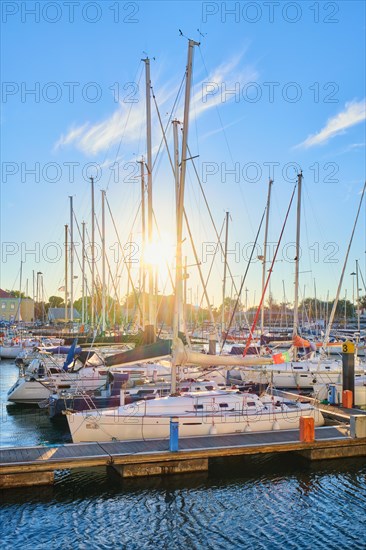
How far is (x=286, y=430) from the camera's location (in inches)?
894

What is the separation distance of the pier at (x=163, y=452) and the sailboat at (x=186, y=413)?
557 mm

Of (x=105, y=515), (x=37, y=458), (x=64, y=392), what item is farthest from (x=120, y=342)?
(x=105, y=515)

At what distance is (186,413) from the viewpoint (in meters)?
21.6

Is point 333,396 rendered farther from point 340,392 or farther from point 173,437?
point 173,437

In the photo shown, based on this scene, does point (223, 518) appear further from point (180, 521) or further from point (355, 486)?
point (355, 486)

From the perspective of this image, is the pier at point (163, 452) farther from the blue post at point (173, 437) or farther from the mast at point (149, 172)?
the mast at point (149, 172)

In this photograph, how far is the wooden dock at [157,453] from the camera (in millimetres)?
17672

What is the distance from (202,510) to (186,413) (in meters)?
5.51

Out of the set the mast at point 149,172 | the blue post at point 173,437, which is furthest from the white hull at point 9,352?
the blue post at point 173,437

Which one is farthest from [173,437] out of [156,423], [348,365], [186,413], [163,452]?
[348,365]

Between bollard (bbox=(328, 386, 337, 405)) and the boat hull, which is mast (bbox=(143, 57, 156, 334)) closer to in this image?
bollard (bbox=(328, 386, 337, 405))

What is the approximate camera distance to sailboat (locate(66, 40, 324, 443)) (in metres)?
20.8

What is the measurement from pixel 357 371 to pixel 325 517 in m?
23.3

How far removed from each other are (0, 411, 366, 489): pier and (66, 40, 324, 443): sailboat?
56 centimetres
